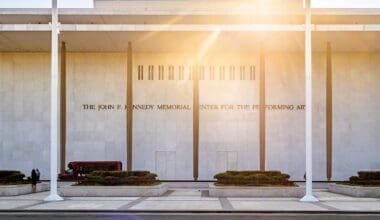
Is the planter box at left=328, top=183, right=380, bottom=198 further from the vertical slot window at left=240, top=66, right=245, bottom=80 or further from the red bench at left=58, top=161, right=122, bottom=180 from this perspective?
the red bench at left=58, top=161, right=122, bottom=180

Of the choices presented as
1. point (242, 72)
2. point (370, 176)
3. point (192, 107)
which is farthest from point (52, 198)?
point (242, 72)

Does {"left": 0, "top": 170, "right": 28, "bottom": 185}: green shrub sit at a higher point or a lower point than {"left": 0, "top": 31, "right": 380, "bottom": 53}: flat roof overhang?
lower

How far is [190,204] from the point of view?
21.7 m

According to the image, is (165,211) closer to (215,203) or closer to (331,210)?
(215,203)

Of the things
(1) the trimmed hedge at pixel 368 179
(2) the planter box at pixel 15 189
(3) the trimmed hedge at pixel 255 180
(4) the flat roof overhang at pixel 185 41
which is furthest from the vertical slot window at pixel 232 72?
(2) the planter box at pixel 15 189

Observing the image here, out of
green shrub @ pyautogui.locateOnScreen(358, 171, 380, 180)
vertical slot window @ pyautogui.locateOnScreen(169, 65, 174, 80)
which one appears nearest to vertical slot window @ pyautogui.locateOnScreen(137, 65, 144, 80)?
vertical slot window @ pyautogui.locateOnScreen(169, 65, 174, 80)

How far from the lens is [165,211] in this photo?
63.5ft

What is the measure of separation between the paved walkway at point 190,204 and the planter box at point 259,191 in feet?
2.49

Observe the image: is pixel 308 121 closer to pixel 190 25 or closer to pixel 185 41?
pixel 190 25

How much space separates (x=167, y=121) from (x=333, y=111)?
11.1m

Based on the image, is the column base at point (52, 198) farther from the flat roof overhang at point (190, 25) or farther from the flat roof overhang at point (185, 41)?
the flat roof overhang at point (185, 41)

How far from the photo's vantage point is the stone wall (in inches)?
1448

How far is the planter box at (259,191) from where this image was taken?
83.2 feet

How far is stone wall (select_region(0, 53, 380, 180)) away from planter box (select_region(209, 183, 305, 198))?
11196 millimetres
